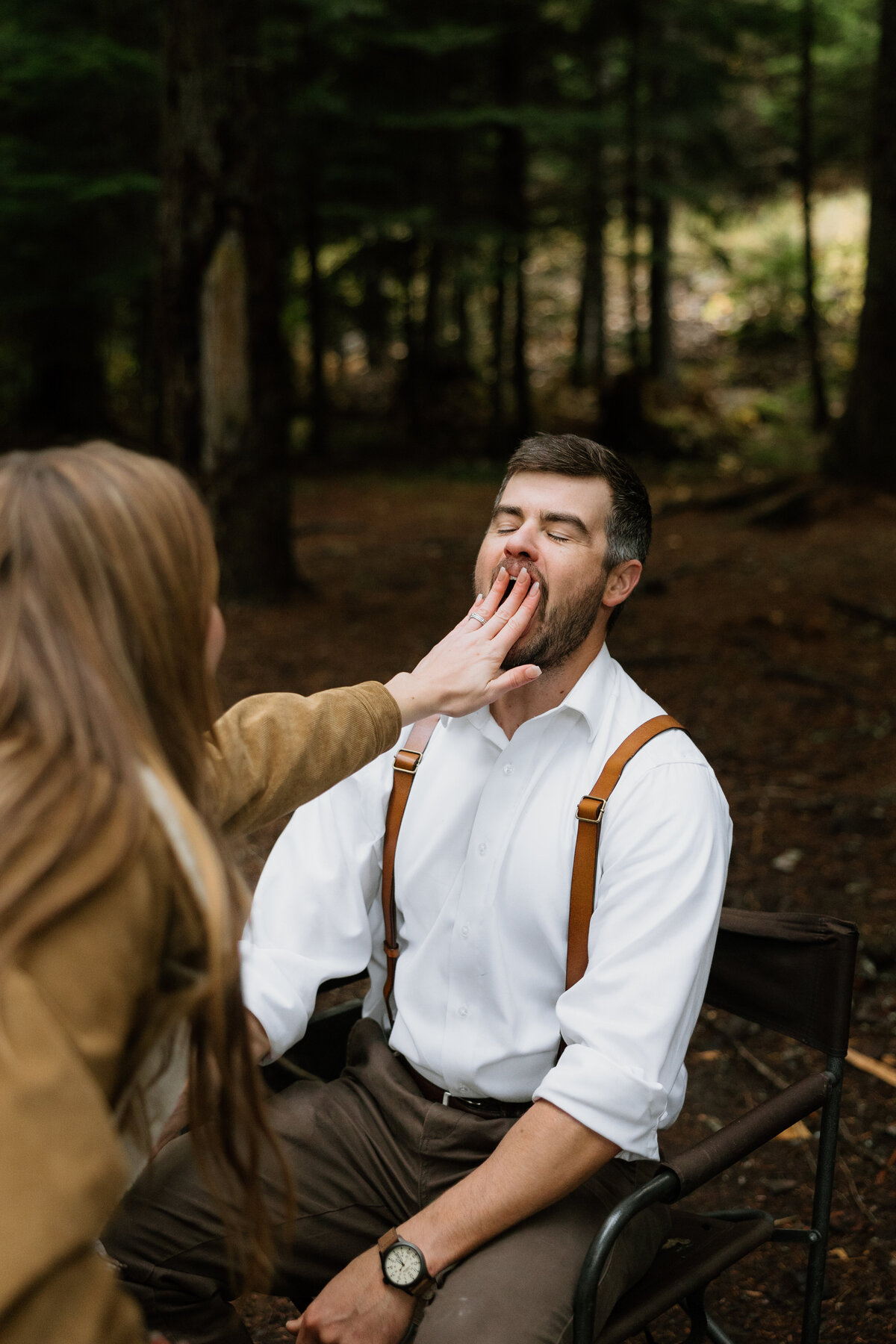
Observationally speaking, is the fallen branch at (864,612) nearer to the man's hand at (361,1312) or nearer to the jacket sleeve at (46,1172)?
the man's hand at (361,1312)

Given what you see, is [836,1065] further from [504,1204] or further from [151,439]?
[151,439]

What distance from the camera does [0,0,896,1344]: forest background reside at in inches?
211

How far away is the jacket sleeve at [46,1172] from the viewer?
1069mm

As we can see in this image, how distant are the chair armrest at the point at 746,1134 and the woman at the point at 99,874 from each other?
797 millimetres

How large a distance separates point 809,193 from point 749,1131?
18.7m

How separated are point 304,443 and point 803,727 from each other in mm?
15667

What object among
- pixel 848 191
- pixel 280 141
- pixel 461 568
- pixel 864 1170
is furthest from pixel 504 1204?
pixel 848 191

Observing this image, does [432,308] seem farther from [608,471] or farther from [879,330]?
[608,471]

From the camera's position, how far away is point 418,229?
15.4 m

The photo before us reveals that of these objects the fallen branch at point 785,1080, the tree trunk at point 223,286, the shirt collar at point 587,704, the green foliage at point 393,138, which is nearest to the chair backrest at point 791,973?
the shirt collar at point 587,704

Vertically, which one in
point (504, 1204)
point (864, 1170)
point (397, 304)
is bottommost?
point (864, 1170)

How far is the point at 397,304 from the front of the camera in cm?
2141

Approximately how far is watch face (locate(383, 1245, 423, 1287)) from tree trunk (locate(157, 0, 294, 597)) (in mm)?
6633

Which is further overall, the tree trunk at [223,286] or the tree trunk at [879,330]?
the tree trunk at [879,330]
